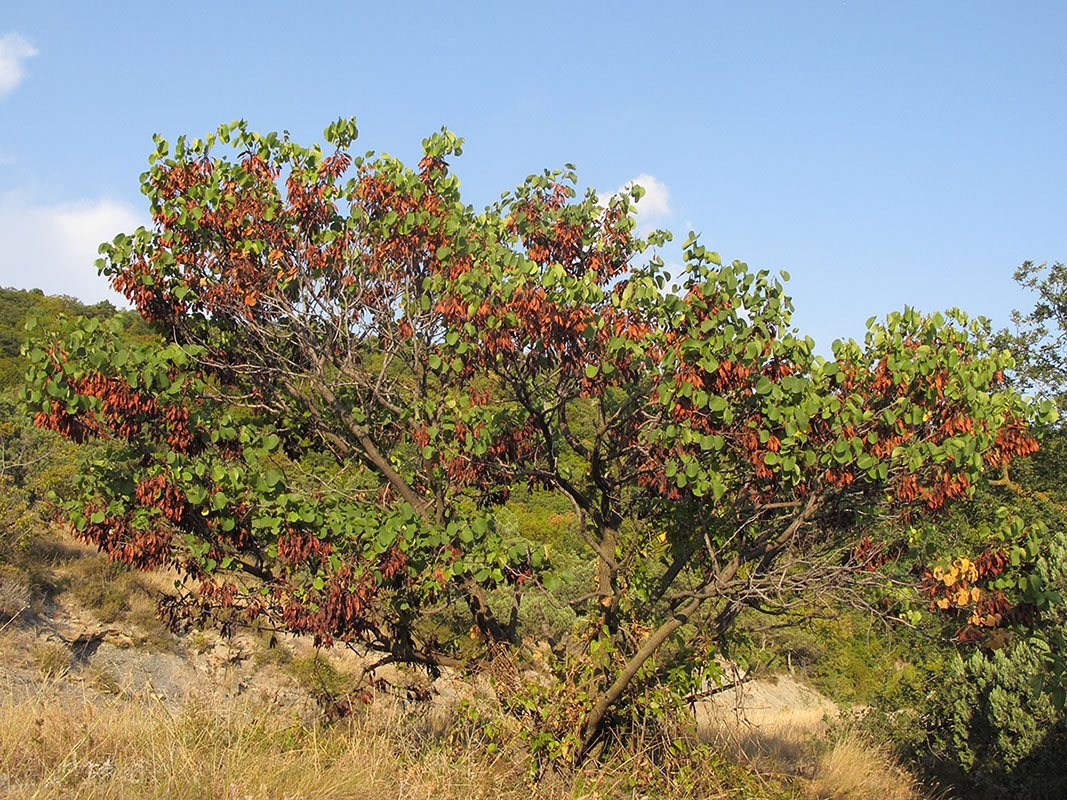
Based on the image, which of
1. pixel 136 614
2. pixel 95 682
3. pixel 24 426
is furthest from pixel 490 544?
pixel 24 426

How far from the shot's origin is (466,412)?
571 centimetres

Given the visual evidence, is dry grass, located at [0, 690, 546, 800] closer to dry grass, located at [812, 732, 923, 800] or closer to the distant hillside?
dry grass, located at [812, 732, 923, 800]

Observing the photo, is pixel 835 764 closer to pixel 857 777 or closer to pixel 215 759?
pixel 857 777

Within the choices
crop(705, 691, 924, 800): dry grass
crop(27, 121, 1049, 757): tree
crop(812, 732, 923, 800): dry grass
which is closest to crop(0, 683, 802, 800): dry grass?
crop(27, 121, 1049, 757): tree

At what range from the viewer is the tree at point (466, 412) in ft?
16.7

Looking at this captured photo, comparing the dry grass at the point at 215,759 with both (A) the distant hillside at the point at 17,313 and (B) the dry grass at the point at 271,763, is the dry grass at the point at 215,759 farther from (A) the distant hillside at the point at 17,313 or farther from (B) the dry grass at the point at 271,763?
(A) the distant hillside at the point at 17,313

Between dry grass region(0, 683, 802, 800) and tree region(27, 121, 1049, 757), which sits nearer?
dry grass region(0, 683, 802, 800)

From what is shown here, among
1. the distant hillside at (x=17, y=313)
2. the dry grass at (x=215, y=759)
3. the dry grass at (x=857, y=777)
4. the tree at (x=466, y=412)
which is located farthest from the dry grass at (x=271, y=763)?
the distant hillside at (x=17, y=313)

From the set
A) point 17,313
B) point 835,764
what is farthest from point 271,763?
point 17,313

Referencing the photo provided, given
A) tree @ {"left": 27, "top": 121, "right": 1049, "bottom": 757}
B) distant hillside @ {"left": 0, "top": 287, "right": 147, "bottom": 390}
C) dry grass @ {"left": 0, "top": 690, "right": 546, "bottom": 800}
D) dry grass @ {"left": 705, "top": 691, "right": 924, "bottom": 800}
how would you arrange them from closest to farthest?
dry grass @ {"left": 0, "top": 690, "right": 546, "bottom": 800} → tree @ {"left": 27, "top": 121, "right": 1049, "bottom": 757} → dry grass @ {"left": 705, "top": 691, "right": 924, "bottom": 800} → distant hillside @ {"left": 0, "top": 287, "right": 147, "bottom": 390}

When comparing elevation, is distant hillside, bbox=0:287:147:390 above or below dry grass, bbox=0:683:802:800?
above

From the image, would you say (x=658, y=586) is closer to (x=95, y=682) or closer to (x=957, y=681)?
(x=957, y=681)

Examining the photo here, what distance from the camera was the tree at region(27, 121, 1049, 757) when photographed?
5.08 m

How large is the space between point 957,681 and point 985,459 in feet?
20.8
